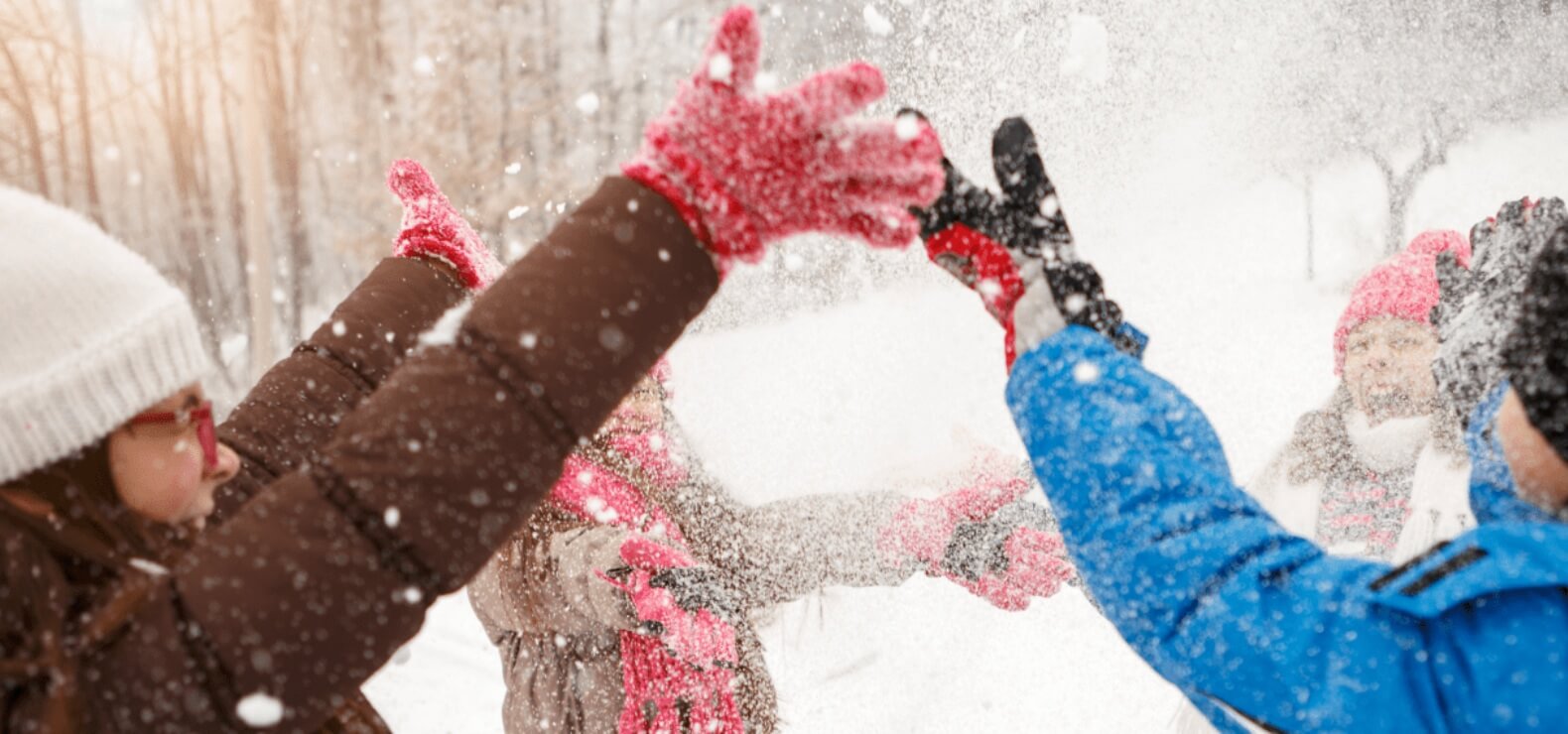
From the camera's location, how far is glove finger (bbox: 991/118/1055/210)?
0.84 metres

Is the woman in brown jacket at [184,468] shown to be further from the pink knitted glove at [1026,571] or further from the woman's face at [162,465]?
the pink knitted glove at [1026,571]

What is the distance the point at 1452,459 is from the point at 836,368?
3868 mm

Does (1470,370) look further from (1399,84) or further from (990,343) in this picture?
(1399,84)

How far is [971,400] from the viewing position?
4750 mm

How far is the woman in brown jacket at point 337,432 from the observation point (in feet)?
1.78

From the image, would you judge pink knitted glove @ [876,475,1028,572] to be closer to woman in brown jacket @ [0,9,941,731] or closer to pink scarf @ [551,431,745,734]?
pink scarf @ [551,431,745,734]

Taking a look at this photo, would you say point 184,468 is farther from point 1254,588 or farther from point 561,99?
point 561,99

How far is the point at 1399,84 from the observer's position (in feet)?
18.2

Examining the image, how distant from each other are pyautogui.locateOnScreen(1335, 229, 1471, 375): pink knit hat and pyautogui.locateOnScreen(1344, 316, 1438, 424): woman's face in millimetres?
24

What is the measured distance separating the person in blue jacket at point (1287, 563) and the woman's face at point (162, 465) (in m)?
0.71

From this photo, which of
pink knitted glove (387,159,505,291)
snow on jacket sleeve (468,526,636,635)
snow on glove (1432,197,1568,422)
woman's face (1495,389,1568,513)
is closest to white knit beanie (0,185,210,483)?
pink knitted glove (387,159,505,291)

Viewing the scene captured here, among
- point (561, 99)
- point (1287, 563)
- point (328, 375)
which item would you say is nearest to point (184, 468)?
point (328, 375)

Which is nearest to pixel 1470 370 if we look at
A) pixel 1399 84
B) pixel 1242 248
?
pixel 1242 248

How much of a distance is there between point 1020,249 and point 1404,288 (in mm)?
1744
